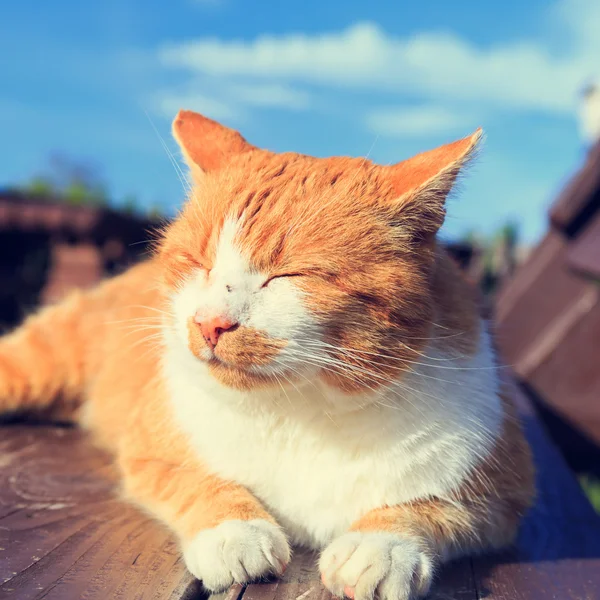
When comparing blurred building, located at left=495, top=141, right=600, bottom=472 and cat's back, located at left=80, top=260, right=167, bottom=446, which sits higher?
blurred building, located at left=495, top=141, right=600, bottom=472

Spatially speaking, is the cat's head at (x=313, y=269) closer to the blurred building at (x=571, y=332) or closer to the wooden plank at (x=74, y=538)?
the wooden plank at (x=74, y=538)

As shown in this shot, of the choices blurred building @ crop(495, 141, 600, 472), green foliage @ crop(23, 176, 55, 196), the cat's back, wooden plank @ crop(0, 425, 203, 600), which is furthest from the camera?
green foliage @ crop(23, 176, 55, 196)

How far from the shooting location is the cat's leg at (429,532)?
49.1 inches

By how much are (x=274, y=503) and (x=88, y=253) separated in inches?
145

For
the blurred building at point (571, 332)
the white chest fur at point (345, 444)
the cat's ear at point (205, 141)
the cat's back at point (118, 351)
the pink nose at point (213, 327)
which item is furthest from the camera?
the blurred building at point (571, 332)

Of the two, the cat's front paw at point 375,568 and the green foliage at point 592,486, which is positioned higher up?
the cat's front paw at point 375,568

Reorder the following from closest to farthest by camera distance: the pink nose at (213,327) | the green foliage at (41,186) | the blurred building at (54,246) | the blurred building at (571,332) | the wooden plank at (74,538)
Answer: the wooden plank at (74,538) < the pink nose at (213,327) < the blurred building at (571,332) < the blurred building at (54,246) < the green foliage at (41,186)

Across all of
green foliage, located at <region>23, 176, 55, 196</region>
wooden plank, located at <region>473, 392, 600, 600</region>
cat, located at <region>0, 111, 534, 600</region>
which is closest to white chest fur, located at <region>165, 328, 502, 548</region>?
cat, located at <region>0, 111, 534, 600</region>

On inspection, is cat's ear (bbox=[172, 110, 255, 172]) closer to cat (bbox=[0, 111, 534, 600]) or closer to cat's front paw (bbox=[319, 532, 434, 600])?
cat (bbox=[0, 111, 534, 600])

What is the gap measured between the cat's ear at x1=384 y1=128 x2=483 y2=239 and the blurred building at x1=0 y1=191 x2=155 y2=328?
3.06 meters

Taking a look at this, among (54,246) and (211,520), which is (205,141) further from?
(54,246)

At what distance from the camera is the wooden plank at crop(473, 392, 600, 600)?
1366 millimetres

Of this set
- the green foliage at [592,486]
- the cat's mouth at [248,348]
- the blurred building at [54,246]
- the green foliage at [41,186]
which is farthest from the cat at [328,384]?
the green foliage at [41,186]

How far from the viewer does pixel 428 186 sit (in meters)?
1.51
